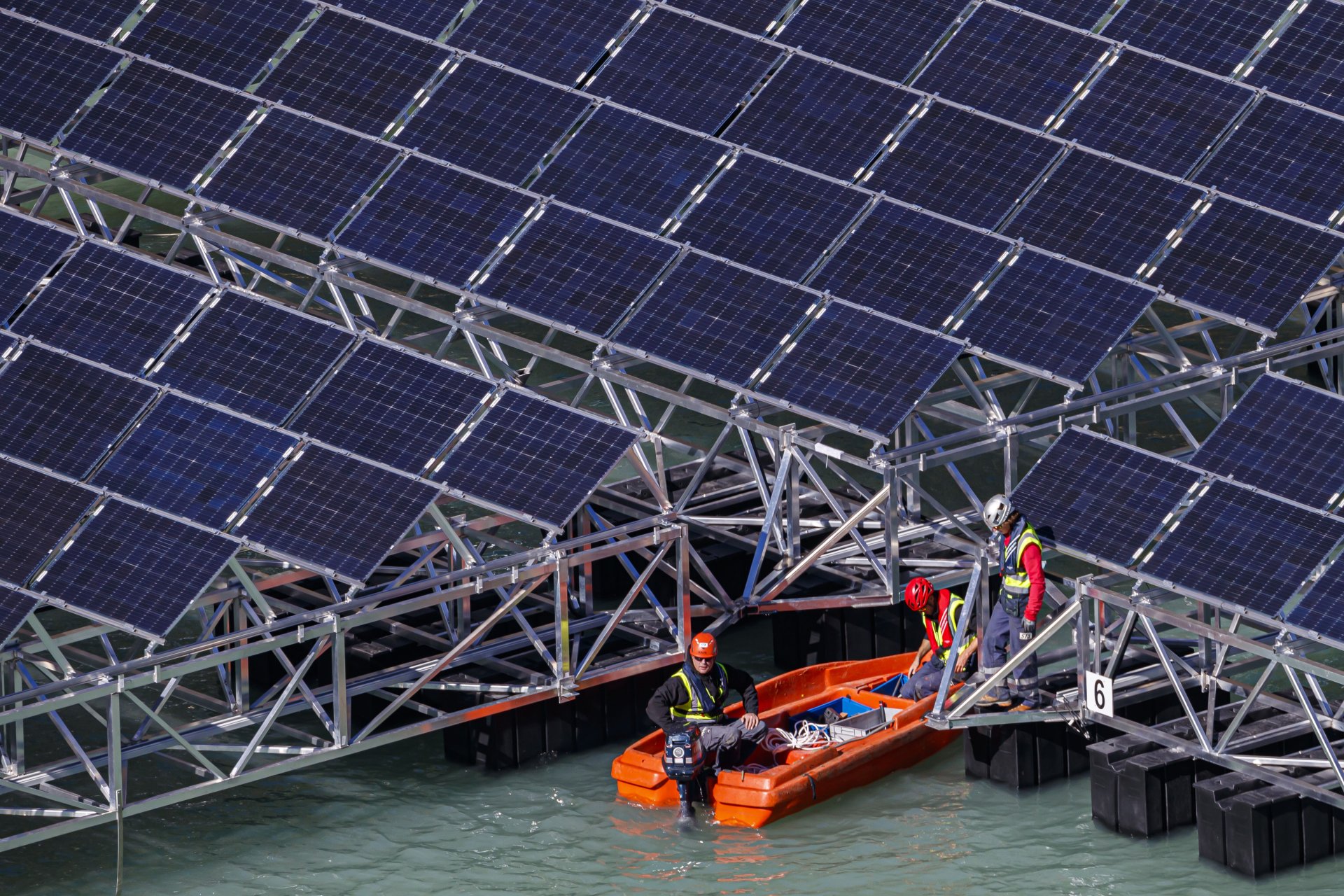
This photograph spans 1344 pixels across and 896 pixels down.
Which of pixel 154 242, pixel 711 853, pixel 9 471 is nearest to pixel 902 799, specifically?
pixel 711 853

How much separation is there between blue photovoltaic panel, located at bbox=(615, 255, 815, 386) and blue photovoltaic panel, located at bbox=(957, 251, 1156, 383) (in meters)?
2.31

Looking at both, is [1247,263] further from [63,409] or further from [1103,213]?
[63,409]

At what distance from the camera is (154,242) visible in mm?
49344

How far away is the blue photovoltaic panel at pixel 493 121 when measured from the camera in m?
33.6

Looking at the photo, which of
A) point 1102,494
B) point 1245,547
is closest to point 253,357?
point 1102,494

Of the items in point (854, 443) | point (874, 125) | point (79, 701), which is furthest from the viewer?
point (854, 443)

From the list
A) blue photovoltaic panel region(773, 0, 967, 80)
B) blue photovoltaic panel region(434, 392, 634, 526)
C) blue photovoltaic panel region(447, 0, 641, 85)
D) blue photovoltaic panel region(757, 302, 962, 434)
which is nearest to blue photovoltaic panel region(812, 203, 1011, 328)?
blue photovoltaic panel region(757, 302, 962, 434)

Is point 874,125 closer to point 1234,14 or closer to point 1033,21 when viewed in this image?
point 1033,21

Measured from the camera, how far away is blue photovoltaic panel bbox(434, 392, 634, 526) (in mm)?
29141

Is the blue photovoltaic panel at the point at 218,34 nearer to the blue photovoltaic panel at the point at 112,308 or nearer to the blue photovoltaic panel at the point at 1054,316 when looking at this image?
A: the blue photovoltaic panel at the point at 112,308

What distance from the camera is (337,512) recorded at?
28734 mm

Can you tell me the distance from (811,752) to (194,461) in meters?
7.99

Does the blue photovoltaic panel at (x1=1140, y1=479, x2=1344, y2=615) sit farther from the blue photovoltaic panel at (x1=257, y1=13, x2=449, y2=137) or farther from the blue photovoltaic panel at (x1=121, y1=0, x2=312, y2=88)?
the blue photovoltaic panel at (x1=121, y1=0, x2=312, y2=88)

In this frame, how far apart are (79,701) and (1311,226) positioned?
649 inches
